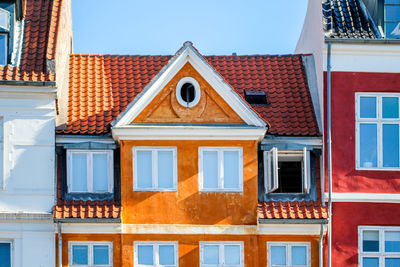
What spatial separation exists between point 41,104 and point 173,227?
540cm

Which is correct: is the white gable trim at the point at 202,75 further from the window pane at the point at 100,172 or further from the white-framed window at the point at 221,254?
the white-framed window at the point at 221,254

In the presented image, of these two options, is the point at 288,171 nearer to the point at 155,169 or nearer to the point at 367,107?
Result: the point at 367,107

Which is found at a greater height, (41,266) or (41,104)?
(41,104)

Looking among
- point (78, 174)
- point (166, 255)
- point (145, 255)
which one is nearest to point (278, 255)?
point (166, 255)

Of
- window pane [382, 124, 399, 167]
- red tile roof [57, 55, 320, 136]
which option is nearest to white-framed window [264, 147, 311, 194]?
red tile roof [57, 55, 320, 136]

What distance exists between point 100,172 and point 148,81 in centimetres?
404

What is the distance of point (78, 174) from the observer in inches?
1348

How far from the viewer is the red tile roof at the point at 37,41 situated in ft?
112

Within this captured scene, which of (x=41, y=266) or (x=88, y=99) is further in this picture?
(x=88, y=99)

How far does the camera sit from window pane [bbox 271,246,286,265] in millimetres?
34031

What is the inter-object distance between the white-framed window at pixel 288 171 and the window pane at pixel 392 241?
2.76 meters

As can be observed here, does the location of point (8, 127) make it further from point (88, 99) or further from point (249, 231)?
point (249, 231)

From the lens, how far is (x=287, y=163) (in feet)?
115

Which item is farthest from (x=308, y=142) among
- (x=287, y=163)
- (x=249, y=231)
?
(x=249, y=231)
